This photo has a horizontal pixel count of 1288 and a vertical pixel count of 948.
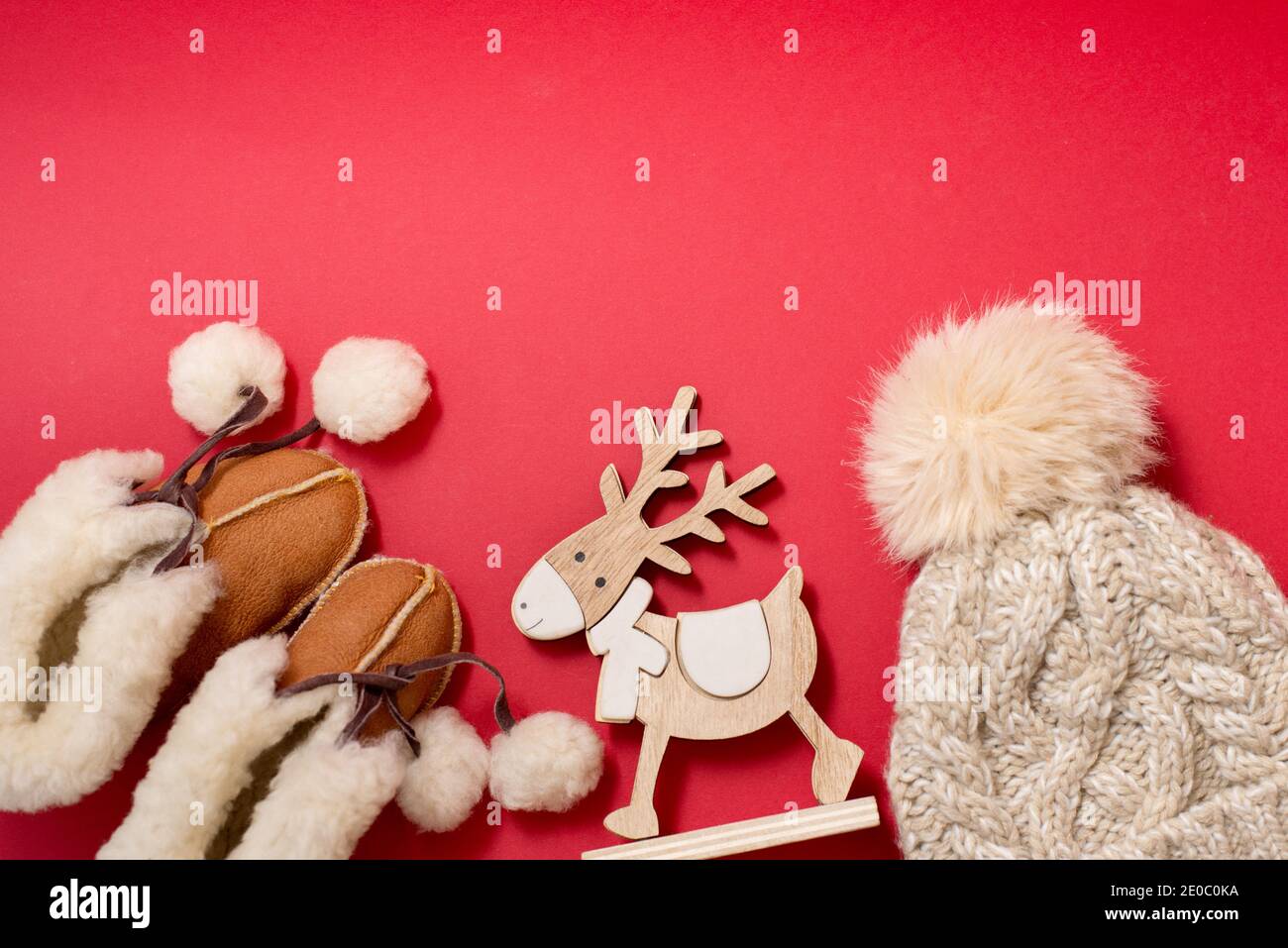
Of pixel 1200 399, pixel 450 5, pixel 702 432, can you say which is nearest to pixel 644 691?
pixel 702 432

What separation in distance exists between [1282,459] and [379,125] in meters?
1.18

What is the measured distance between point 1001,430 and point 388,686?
27.5 inches

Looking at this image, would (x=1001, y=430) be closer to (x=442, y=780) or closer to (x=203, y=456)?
(x=442, y=780)

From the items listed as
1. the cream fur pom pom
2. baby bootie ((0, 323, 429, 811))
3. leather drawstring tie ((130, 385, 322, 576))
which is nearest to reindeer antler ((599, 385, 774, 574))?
the cream fur pom pom

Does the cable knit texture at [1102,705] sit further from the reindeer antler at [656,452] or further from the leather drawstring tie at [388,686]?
the leather drawstring tie at [388,686]

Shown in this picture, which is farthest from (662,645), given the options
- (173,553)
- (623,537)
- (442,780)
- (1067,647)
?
(173,553)

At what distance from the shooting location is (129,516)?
0.94 m

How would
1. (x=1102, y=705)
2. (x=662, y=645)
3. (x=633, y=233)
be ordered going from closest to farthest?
(x=1102, y=705) < (x=662, y=645) < (x=633, y=233)

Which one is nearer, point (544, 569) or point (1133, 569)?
point (1133, 569)

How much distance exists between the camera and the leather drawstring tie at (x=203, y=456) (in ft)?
3.14

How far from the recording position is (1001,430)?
924 millimetres

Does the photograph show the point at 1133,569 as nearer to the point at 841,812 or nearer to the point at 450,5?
the point at 841,812

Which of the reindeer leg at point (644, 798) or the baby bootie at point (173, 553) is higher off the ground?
the baby bootie at point (173, 553)

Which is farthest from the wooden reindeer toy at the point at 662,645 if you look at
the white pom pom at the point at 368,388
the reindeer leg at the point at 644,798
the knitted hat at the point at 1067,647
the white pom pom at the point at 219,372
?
the white pom pom at the point at 219,372
